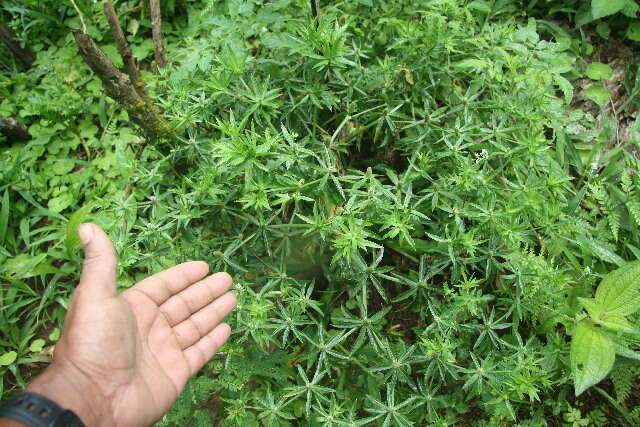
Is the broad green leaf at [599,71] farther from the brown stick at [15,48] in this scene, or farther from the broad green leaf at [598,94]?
the brown stick at [15,48]

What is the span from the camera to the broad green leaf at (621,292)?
2.46 meters

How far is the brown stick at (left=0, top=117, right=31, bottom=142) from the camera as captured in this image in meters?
3.78

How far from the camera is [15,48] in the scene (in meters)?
4.27

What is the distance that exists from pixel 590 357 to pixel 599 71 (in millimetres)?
2551

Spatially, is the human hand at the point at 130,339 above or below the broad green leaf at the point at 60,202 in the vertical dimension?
above

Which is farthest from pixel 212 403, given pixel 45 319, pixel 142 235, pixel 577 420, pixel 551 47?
pixel 551 47

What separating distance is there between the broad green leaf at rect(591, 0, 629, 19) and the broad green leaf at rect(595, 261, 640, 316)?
7.04ft

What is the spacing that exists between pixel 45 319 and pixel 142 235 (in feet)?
5.23

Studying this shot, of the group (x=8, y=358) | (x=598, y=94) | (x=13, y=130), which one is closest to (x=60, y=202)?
(x=13, y=130)

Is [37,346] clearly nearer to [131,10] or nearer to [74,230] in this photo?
→ [74,230]

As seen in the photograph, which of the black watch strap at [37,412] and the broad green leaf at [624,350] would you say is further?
the broad green leaf at [624,350]

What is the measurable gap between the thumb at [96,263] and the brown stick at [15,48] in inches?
131

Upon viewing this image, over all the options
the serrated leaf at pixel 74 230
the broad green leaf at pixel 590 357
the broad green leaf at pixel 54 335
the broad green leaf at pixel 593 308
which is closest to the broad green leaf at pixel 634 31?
the broad green leaf at pixel 593 308

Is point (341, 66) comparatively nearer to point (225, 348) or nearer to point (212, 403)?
point (225, 348)
